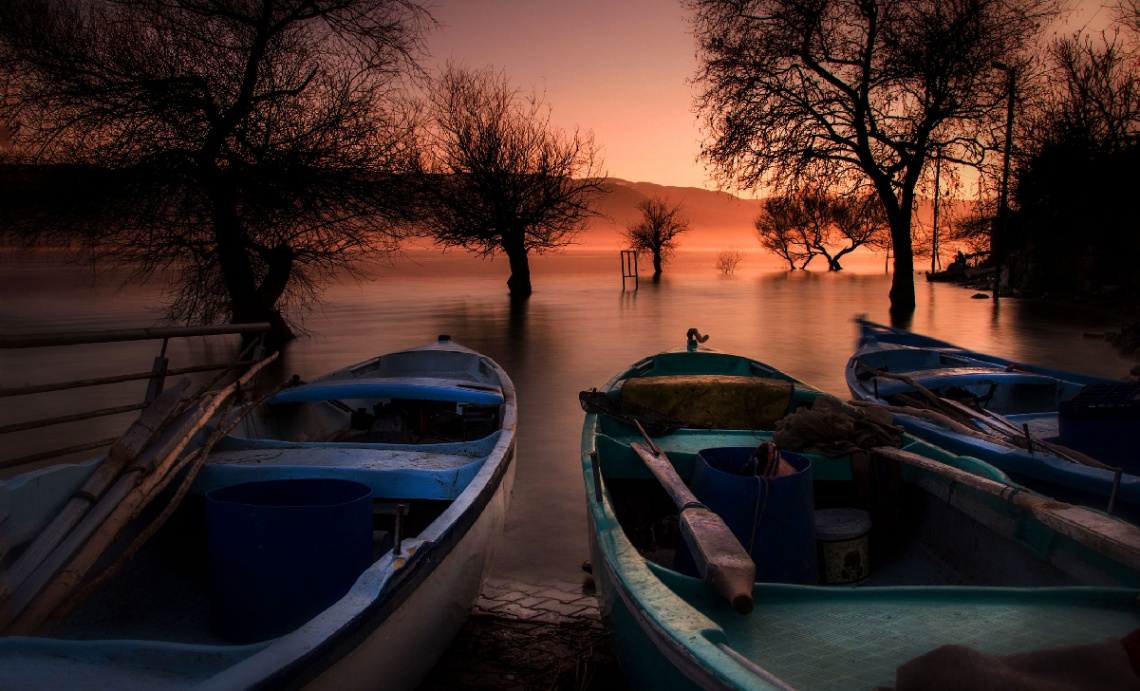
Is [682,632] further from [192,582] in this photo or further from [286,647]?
[192,582]

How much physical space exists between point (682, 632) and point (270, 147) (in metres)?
12.0

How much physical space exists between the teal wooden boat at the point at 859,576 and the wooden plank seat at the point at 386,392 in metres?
1.62

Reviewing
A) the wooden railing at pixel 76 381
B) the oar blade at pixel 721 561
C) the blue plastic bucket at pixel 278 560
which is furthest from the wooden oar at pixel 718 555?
the wooden railing at pixel 76 381

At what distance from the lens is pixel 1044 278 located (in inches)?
1103

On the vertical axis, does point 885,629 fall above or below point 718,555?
below

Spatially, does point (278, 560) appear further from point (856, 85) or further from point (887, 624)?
point (856, 85)

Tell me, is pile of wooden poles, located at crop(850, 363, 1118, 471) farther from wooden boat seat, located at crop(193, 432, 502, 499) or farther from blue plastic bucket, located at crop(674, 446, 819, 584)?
wooden boat seat, located at crop(193, 432, 502, 499)

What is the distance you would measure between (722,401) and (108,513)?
4.15 meters

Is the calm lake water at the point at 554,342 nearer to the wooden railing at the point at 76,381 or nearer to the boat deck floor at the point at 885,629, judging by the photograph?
the wooden railing at the point at 76,381

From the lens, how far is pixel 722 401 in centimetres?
583

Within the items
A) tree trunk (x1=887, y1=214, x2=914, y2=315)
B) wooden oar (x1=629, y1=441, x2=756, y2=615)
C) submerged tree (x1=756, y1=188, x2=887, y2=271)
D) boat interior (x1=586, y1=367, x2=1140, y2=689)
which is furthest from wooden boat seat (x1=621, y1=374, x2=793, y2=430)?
submerged tree (x1=756, y1=188, x2=887, y2=271)

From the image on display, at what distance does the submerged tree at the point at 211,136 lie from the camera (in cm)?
1138

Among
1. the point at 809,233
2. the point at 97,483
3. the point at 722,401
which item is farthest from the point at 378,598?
the point at 809,233

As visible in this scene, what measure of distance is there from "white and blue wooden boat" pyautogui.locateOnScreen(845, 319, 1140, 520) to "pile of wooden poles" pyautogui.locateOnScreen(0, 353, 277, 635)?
468 cm
